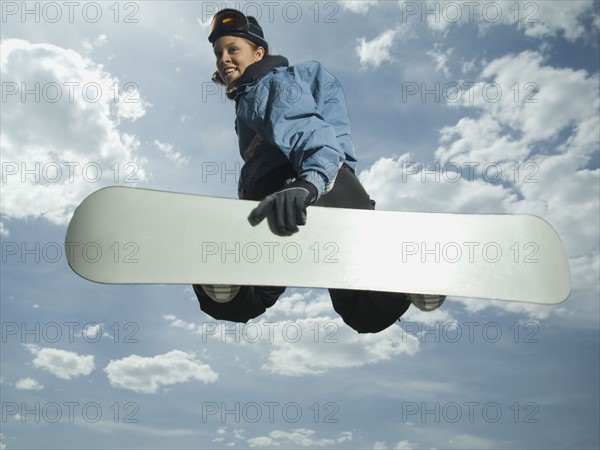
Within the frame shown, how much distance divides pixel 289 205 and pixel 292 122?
1.33 feet

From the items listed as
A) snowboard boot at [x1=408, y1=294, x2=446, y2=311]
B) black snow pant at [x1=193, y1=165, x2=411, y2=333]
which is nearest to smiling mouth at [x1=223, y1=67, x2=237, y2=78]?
black snow pant at [x1=193, y1=165, x2=411, y2=333]

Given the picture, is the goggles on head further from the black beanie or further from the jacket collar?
the jacket collar

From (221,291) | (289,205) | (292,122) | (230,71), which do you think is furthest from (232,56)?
(221,291)

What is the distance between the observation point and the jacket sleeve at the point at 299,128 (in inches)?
96.3

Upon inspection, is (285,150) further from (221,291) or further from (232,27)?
(232,27)

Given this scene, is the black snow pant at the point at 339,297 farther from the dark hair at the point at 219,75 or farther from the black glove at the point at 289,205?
the dark hair at the point at 219,75

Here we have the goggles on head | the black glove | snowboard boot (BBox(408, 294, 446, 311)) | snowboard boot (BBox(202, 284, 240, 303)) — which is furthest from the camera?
the goggles on head

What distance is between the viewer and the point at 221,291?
99.1 inches

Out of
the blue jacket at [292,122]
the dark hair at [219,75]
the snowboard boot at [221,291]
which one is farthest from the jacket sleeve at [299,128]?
the snowboard boot at [221,291]

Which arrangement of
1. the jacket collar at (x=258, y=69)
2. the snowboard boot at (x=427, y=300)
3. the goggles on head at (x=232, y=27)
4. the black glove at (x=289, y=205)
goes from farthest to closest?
the goggles on head at (x=232, y=27)
the jacket collar at (x=258, y=69)
the snowboard boot at (x=427, y=300)
the black glove at (x=289, y=205)

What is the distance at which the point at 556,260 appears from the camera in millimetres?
2805

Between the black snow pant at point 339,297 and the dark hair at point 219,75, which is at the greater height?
the dark hair at point 219,75

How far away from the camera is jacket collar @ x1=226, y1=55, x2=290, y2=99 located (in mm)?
2820

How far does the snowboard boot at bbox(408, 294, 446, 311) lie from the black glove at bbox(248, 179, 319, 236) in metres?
0.67
